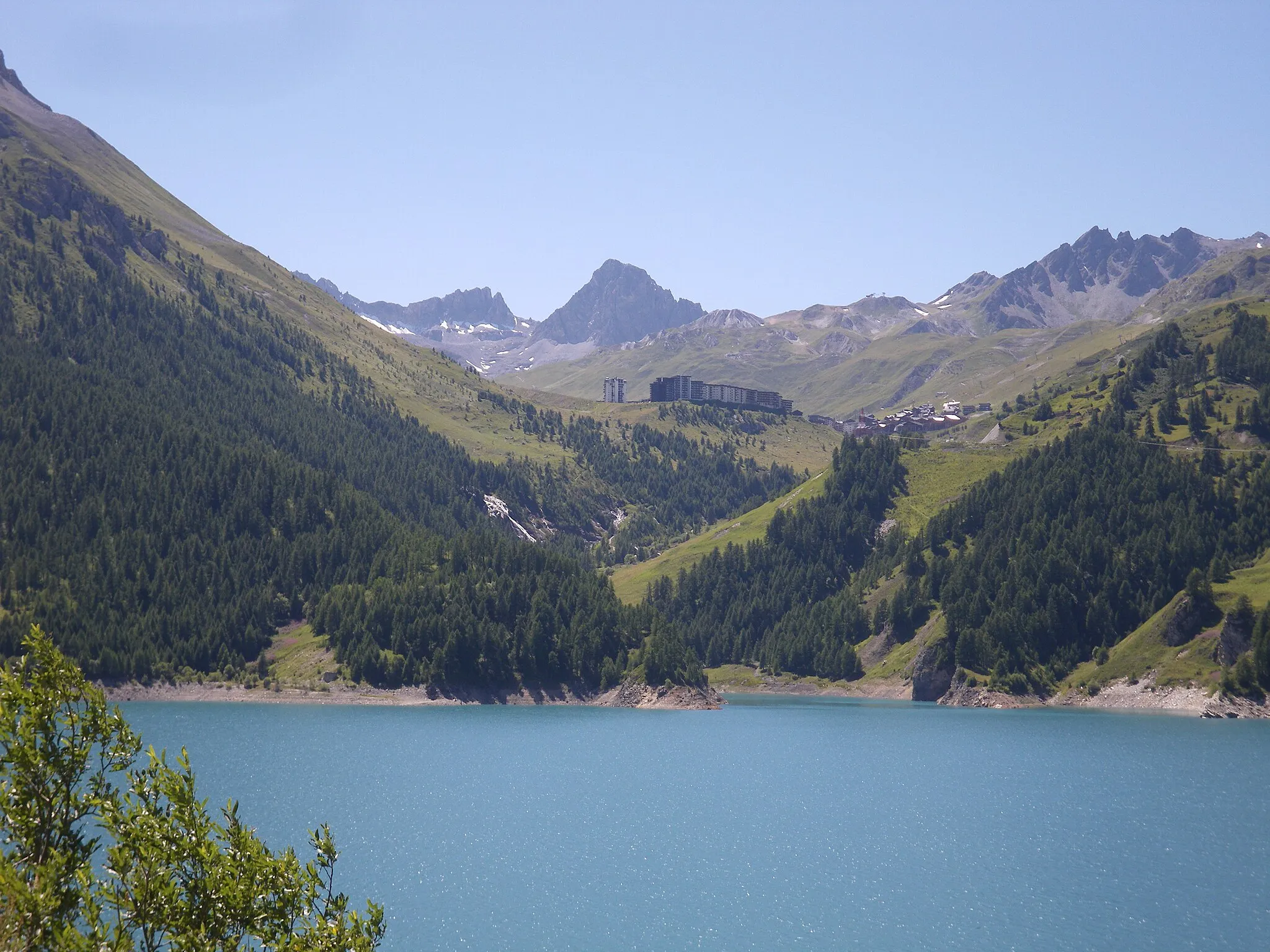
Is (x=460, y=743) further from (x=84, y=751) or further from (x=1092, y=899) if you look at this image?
(x=84, y=751)

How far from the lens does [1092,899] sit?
235 feet

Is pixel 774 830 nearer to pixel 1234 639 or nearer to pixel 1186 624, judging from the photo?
pixel 1234 639

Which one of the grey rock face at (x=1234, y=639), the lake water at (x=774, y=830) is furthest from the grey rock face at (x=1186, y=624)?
the lake water at (x=774, y=830)

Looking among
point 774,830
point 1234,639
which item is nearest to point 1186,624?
point 1234,639

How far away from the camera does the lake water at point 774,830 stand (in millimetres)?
66750

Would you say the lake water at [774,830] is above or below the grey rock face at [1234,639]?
below

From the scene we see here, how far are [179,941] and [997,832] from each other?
77386 millimetres

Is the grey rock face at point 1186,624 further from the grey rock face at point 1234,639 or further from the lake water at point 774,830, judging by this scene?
the lake water at point 774,830

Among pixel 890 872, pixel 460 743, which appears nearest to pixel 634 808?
pixel 890 872

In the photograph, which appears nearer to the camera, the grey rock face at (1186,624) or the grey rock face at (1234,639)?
the grey rock face at (1234,639)

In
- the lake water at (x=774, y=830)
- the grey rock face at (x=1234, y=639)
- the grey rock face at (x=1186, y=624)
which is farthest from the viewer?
the grey rock face at (x=1186, y=624)

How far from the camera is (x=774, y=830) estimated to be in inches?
3730

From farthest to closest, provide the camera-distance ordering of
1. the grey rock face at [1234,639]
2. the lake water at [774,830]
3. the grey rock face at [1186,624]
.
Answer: the grey rock face at [1186,624]
the grey rock face at [1234,639]
the lake water at [774,830]

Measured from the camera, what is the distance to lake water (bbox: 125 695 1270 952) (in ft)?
219
